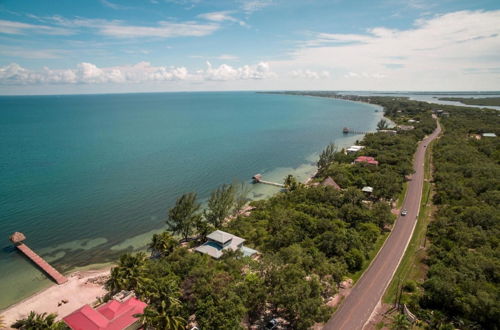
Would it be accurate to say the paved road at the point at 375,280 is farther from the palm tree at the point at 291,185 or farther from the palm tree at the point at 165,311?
the palm tree at the point at 291,185

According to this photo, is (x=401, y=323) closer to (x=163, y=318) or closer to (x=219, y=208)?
(x=163, y=318)

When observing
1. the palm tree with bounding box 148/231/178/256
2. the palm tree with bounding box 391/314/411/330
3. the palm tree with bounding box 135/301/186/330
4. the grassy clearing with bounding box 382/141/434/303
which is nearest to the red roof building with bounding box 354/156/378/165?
the grassy clearing with bounding box 382/141/434/303

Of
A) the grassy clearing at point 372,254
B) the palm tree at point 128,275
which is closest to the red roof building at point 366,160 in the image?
the grassy clearing at point 372,254

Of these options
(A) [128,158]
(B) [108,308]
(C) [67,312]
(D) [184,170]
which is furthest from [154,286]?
(A) [128,158]

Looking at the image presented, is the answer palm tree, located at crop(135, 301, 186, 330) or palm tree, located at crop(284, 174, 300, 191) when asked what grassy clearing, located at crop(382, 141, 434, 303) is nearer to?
palm tree, located at crop(135, 301, 186, 330)

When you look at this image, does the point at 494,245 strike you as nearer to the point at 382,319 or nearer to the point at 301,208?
the point at 382,319

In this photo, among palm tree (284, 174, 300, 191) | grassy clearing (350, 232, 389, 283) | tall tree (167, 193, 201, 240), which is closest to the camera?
grassy clearing (350, 232, 389, 283)
